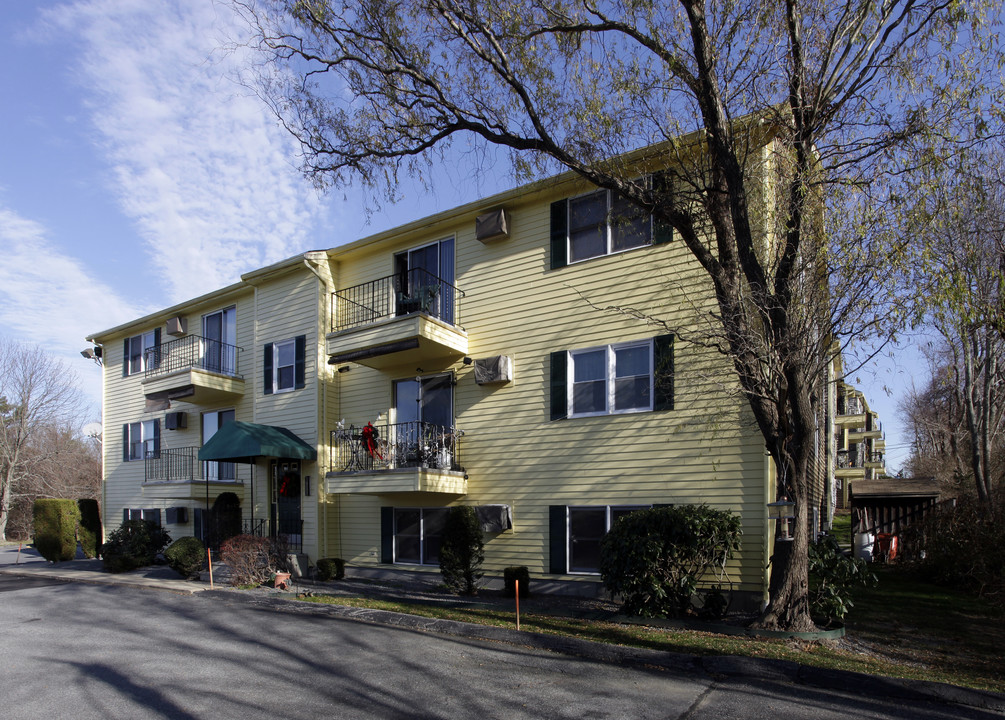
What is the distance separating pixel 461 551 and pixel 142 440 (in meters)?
15.2

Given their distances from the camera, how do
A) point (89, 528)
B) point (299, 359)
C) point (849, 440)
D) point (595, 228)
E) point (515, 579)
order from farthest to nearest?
point (849, 440) → point (89, 528) → point (299, 359) → point (595, 228) → point (515, 579)

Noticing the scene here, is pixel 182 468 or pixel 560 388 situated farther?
pixel 182 468

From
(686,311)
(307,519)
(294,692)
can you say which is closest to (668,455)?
(686,311)

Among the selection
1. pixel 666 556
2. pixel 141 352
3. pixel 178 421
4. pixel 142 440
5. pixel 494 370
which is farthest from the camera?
pixel 141 352

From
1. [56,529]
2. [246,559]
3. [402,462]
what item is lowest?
[56,529]

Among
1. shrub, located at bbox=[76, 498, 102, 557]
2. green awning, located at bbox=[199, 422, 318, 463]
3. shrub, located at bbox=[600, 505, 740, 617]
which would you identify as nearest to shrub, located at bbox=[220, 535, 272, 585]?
green awning, located at bbox=[199, 422, 318, 463]

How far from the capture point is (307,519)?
1612cm

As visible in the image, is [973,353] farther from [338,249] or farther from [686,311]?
[338,249]

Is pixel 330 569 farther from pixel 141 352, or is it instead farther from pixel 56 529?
pixel 141 352

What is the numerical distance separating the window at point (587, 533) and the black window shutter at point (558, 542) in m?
0.11

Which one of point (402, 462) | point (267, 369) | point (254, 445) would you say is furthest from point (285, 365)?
point (402, 462)

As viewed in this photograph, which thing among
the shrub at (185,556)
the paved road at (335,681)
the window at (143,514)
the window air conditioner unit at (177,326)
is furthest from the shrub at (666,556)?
the window at (143,514)

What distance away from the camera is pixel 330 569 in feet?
49.0

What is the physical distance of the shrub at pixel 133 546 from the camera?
1753 centimetres
